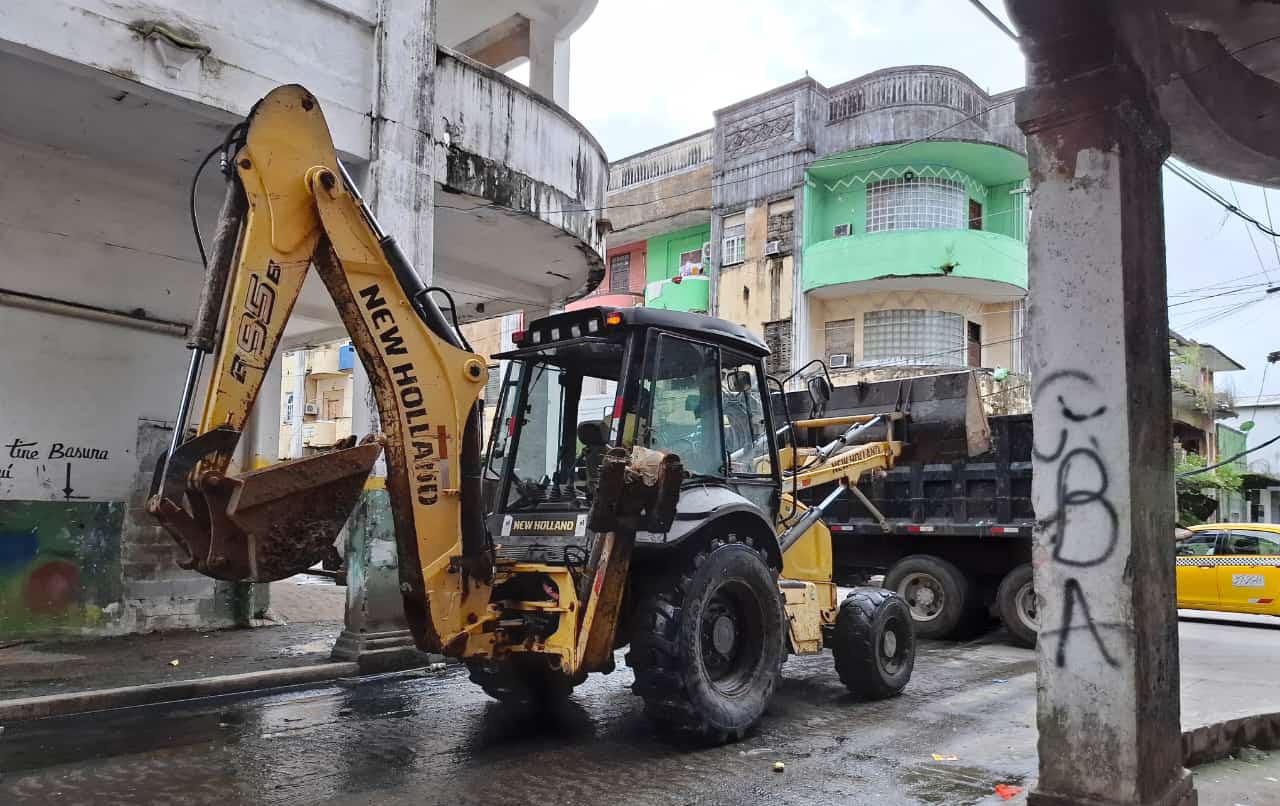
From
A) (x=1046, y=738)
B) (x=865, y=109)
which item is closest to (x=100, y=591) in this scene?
(x=1046, y=738)

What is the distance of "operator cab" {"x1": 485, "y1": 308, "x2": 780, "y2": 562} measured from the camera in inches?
244

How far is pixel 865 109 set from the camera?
2258cm

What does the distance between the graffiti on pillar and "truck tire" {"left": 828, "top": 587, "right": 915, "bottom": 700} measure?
3.46 metres

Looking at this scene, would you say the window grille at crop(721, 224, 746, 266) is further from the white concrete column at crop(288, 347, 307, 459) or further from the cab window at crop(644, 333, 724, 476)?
the cab window at crop(644, 333, 724, 476)

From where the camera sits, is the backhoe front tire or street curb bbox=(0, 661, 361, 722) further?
street curb bbox=(0, 661, 361, 722)

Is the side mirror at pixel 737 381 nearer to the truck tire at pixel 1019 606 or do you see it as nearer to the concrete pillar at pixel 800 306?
the truck tire at pixel 1019 606

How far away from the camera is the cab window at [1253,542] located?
13945 mm

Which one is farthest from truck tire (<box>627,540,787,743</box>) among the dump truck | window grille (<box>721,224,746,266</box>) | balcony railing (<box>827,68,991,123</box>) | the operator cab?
window grille (<box>721,224,746,266</box>)

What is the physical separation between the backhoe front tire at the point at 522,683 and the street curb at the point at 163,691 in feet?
6.47

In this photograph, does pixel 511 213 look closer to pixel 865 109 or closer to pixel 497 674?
pixel 497 674

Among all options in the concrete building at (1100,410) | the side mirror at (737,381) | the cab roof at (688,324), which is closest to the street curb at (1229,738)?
the concrete building at (1100,410)

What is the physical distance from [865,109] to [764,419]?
17405 millimetres

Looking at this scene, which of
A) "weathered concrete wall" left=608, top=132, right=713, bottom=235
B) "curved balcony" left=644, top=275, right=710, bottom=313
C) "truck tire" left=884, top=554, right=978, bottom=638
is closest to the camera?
"truck tire" left=884, top=554, right=978, bottom=638

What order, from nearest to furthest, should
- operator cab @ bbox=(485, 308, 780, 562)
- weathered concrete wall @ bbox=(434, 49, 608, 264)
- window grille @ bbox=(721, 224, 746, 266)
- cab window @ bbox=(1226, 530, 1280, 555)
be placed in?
1. operator cab @ bbox=(485, 308, 780, 562)
2. weathered concrete wall @ bbox=(434, 49, 608, 264)
3. cab window @ bbox=(1226, 530, 1280, 555)
4. window grille @ bbox=(721, 224, 746, 266)
